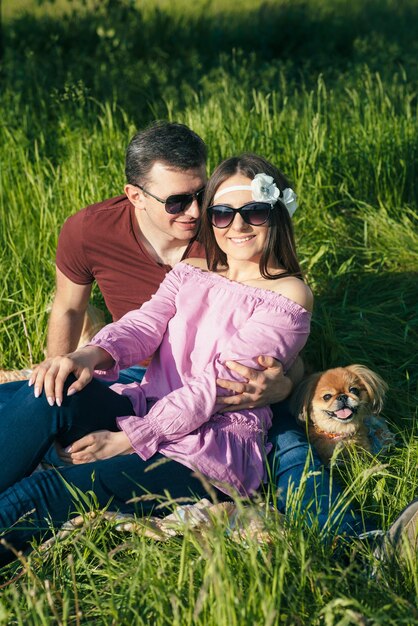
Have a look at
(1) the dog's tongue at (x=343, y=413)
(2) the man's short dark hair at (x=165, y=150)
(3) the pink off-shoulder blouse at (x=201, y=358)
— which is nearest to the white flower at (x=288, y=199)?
(3) the pink off-shoulder blouse at (x=201, y=358)

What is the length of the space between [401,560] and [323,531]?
24 cm

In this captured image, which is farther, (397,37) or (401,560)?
(397,37)

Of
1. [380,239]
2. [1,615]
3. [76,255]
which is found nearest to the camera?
[1,615]

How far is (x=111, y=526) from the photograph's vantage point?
9.31 ft

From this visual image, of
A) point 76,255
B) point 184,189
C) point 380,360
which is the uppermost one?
point 184,189

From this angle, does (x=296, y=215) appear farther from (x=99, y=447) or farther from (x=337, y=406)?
(x=99, y=447)

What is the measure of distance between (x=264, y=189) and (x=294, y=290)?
1.29ft

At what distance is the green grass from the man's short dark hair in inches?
41.5

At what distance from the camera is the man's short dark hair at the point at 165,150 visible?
11.7ft

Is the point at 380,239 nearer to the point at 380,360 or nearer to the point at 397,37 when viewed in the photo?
the point at 380,360

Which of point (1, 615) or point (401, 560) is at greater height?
point (1, 615)

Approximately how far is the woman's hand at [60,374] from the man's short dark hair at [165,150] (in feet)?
3.29

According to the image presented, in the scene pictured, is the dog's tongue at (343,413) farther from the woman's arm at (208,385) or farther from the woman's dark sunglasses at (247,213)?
the woman's dark sunglasses at (247,213)

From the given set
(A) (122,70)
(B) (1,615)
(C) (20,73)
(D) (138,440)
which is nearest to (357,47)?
(A) (122,70)
